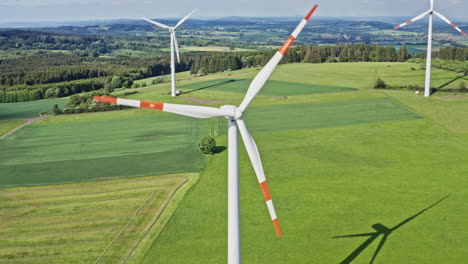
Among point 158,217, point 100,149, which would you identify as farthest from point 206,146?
point 158,217

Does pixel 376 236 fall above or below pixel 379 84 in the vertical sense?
below

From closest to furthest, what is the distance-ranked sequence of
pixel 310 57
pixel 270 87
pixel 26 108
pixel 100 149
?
pixel 100 149 → pixel 26 108 → pixel 270 87 → pixel 310 57

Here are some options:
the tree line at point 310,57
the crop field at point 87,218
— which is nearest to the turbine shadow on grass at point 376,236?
the crop field at point 87,218

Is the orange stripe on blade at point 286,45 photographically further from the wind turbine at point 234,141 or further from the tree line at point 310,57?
A: the tree line at point 310,57

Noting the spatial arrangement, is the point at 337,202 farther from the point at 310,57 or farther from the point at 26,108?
the point at 310,57

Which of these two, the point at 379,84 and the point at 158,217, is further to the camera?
the point at 379,84

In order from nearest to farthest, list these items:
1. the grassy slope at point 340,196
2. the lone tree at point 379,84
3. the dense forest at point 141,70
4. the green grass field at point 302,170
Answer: the grassy slope at point 340,196 < the green grass field at point 302,170 < the lone tree at point 379,84 < the dense forest at point 141,70

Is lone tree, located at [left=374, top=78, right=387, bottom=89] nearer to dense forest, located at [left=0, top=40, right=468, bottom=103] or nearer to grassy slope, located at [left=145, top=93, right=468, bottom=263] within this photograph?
dense forest, located at [left=0, top=40, right=468, bottom=103]
